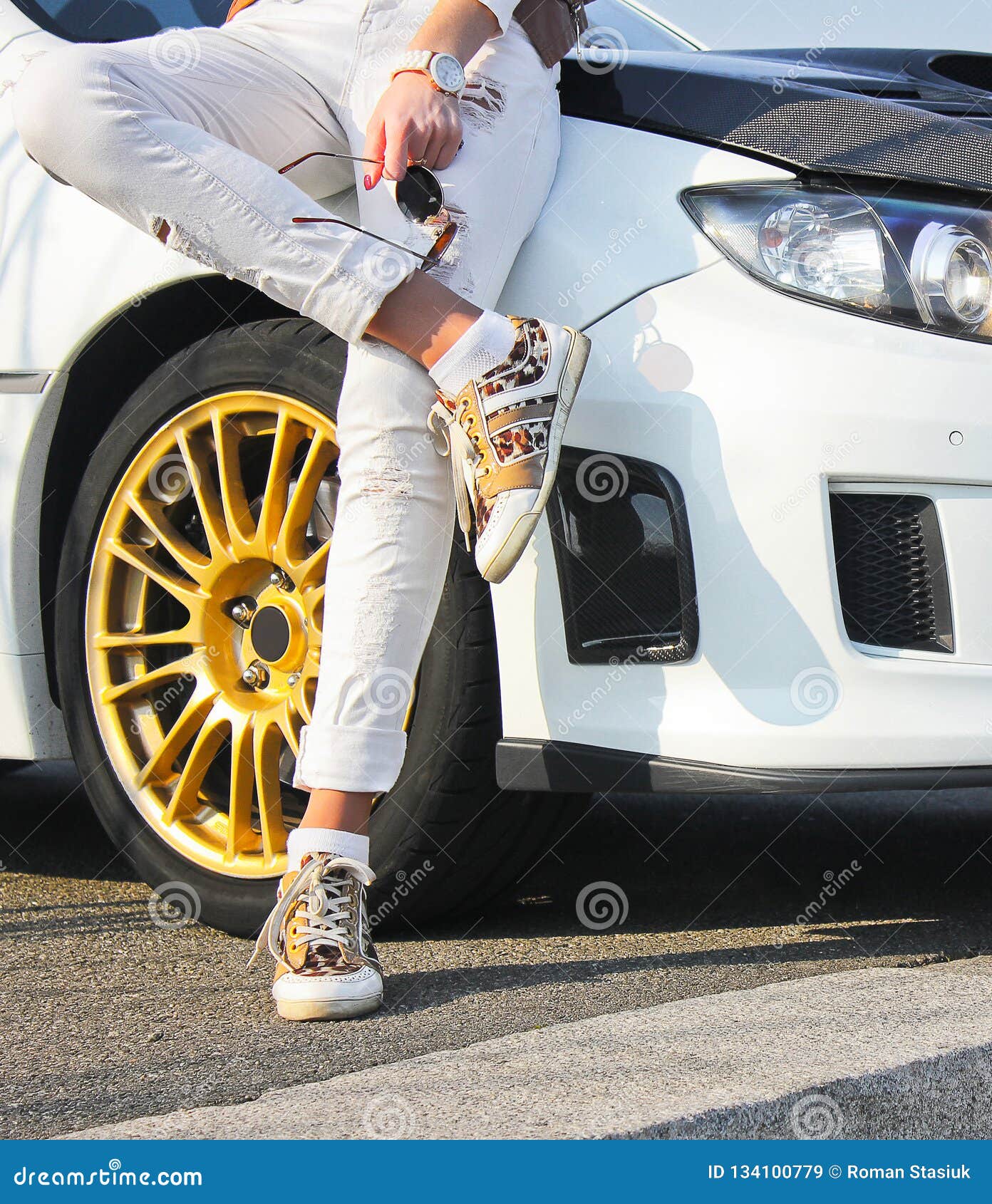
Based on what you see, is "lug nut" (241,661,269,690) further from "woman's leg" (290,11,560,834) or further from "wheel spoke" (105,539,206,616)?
"woman's leg" (290,11,560,834)

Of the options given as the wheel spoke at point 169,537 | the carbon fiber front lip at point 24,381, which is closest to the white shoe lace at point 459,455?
the wheel spoke at point 169,537

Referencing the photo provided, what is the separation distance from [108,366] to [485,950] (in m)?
1.17

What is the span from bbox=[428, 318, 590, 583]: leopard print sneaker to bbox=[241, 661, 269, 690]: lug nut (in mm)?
564

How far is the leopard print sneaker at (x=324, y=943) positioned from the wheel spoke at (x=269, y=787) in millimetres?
291

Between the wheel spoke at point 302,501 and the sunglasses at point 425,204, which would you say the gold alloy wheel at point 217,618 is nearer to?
the wheel spoke at point 302,501

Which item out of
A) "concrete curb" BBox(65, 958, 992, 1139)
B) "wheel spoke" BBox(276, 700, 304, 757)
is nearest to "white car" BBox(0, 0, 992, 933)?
"wheel spoke" BBox(276, 700, 304, 757)

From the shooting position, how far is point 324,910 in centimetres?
203

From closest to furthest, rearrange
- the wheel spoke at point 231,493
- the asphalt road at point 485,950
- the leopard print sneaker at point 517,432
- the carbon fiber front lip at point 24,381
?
the asphalt road at point 485,950
the leopard print sneaker at point 517,432
the wheel spoke at point 231,493
the carbon fiber front lip at point 24,381

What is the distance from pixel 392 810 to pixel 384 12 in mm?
1157

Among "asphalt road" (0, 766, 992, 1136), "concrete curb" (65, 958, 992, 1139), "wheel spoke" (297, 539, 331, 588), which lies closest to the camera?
"concrete curb" (65, 958, 992, 1139)

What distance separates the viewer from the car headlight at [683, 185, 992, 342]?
2014 mm

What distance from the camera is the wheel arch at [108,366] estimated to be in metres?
2.49

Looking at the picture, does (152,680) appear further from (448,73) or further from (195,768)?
(448,73)

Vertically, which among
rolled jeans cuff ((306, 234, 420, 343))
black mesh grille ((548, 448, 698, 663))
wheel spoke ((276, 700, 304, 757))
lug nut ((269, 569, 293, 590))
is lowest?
wheel spoke ((276, 700, 304, 757))
